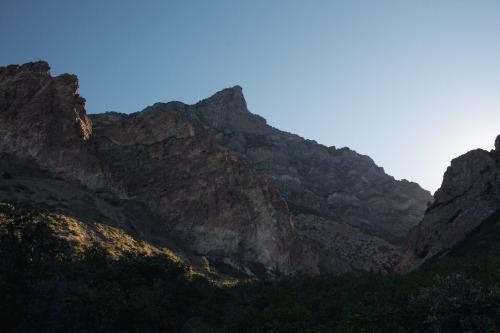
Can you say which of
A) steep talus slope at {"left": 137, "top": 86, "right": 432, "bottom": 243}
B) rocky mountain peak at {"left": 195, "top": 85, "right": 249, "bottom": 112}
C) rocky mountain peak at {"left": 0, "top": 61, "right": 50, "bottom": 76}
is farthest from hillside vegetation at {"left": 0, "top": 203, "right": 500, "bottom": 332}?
rocky mountain peak at {"left": 195, "top": 85, "right": 249, "bottom": 112}

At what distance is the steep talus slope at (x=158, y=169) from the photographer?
53.8 m

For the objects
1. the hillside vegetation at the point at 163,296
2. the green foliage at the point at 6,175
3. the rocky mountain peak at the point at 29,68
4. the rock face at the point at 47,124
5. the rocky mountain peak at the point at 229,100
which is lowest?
the hillside vegetation at the point at 163,296

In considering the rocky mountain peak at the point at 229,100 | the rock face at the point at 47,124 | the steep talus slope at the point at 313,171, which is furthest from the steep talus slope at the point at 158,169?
the rocky mountain peak at the point at 229,100

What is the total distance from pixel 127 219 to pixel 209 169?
841 inches

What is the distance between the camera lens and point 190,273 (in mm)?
44562

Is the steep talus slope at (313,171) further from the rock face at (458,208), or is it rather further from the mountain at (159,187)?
the rock face at (458,208)

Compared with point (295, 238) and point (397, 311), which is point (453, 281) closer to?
point (397, 311)

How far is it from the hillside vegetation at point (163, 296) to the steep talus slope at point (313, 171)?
241 ft

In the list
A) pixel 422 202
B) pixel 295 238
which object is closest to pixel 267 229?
pixel 295 238

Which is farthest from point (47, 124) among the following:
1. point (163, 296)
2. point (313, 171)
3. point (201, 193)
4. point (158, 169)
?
point (313, 171)

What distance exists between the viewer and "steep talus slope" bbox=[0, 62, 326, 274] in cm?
5375

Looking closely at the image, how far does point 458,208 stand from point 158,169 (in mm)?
51444

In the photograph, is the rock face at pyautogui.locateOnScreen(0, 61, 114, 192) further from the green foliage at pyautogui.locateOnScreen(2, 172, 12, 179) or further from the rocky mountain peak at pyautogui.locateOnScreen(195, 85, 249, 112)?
the rocky mountain peak at pyautogui.locateOnScreen(195, 85, 249, 112)

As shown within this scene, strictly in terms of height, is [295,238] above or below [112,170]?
Answer: below
